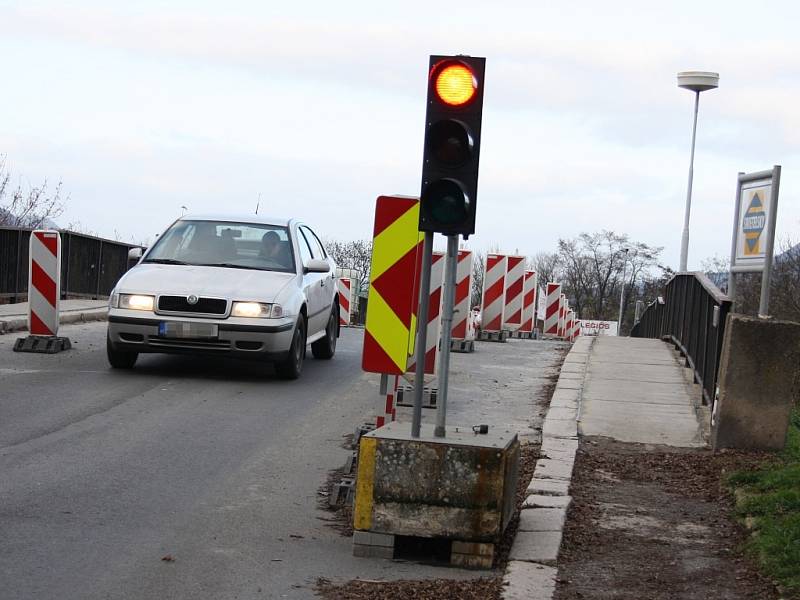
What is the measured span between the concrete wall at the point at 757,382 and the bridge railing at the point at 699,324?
1.08 m

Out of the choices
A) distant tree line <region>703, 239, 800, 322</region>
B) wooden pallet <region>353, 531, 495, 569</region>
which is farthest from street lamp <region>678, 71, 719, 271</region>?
wooden pallet <region>353, 531, 495, 569</region>

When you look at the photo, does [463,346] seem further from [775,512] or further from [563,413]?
[775,512]

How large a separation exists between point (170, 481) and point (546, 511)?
245 centimetres

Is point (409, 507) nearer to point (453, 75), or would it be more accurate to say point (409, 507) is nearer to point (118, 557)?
point (118, 557)

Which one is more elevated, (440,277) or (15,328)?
→ (440,277)

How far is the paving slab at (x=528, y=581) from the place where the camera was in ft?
17.7

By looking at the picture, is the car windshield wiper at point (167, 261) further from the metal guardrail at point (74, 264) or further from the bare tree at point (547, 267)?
the bare tree at point (547, 267)

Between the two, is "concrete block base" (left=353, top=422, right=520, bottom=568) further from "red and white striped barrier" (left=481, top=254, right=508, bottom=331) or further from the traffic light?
"red and white striped barrier" (left=481, top=254, right=508, bottom=331)

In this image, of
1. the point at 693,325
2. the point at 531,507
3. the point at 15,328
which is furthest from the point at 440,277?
the point at 15,328

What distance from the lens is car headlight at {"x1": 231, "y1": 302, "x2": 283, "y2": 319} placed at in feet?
38.9

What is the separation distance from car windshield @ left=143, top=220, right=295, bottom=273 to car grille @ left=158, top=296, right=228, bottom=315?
101 centimetres

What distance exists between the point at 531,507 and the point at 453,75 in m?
2.56

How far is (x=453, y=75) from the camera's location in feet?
20.5

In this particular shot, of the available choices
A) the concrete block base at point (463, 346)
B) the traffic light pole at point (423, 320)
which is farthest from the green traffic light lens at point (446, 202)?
the concrete block base at point (463, 346)
